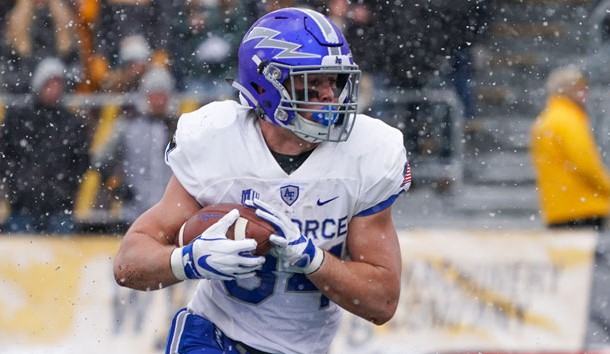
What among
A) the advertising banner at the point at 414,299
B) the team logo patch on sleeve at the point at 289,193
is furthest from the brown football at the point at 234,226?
the advertising banner at the point at 414,299

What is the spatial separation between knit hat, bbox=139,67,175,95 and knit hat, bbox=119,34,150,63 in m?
0.22

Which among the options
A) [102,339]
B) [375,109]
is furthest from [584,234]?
[102,339]

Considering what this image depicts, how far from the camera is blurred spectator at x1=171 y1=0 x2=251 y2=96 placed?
7500mm

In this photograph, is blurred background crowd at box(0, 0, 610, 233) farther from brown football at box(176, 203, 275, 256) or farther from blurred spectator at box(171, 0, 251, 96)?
brown football at box(176, 203, 275, 256)

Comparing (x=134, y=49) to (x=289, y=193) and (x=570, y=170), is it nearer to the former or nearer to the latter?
(x=570, y=170)

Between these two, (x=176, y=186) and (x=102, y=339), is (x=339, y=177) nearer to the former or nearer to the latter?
(x=176, y=186)

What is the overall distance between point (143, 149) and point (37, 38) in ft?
3.69

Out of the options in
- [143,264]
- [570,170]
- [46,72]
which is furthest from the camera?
[46,72]

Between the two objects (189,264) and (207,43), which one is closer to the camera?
(189,264)

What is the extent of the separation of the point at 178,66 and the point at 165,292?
1.88 metres

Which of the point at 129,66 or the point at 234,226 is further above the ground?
the point at 234,226

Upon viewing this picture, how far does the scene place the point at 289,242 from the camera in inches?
122

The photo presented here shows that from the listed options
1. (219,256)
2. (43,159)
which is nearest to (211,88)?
(43,159)

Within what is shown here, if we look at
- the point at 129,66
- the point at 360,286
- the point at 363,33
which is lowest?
the point at 129,66
